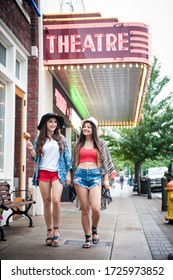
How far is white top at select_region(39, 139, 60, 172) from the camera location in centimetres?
555

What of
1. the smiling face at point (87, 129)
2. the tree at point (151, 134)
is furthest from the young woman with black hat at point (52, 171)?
the tree at point (151, 134)

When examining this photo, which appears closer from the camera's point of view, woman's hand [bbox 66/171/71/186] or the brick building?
woman's hand [bbox 66/171/71/186]

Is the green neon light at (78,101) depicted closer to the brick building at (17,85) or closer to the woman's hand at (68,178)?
the brick building at (17,85)

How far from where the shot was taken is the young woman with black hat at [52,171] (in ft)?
18.2

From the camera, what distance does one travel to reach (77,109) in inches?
686

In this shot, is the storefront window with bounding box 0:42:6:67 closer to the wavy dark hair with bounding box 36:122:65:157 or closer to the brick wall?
the brick wall

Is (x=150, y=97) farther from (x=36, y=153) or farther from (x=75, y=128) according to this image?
(x=36, y=153)

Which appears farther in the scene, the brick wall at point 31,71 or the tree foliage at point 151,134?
the tree foliage at point 151,134

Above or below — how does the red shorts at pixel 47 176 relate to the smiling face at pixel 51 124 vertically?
below

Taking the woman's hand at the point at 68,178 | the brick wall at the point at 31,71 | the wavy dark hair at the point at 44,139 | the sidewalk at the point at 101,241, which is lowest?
the sidewalk at the point at 101,241

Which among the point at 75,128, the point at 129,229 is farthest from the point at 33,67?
the point at 75,128

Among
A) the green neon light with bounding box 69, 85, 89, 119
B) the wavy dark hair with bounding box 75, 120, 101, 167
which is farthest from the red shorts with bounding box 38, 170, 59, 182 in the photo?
the green neon light with bounding box 69, 85, 89, 119

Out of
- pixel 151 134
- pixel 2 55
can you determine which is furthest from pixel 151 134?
pixel 2 55

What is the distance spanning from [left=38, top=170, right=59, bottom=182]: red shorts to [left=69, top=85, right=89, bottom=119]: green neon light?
7.83 metres
